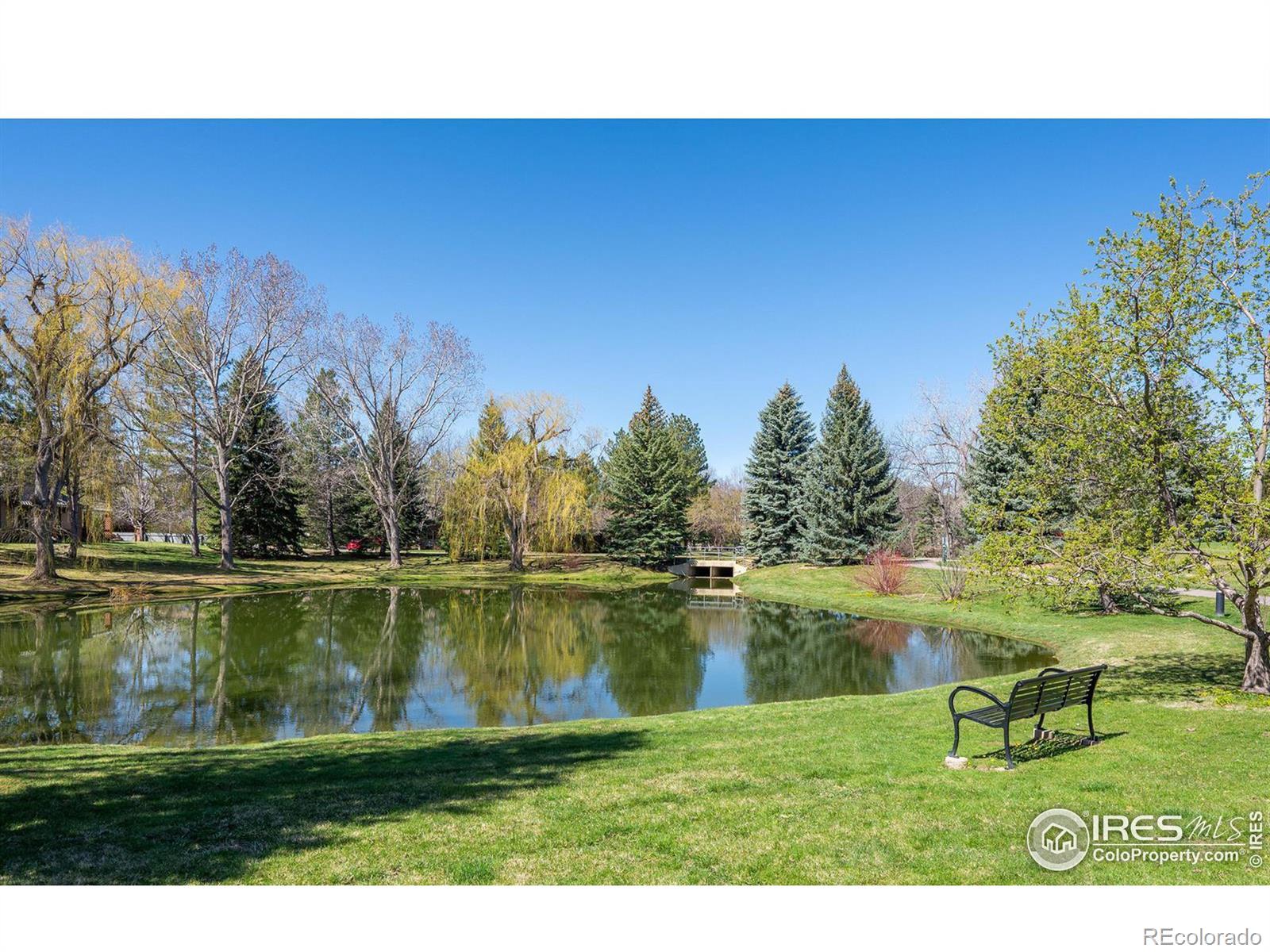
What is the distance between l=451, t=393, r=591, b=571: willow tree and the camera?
121ft

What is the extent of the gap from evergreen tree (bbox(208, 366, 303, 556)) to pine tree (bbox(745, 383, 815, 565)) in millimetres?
26016

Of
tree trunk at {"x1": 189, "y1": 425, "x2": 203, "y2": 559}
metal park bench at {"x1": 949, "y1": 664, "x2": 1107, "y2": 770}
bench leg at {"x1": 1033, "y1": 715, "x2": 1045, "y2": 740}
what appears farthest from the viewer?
tree trunk at {"x1": 189, "y1": 425, "x2": 203, "y2": 559}

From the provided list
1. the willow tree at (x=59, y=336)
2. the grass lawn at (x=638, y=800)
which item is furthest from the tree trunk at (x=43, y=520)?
the grass lawn at (x=638, y=800)

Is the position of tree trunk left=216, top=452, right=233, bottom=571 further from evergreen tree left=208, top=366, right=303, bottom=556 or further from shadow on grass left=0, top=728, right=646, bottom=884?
shadow on grass left=0, top=728, right=646, bottom=884

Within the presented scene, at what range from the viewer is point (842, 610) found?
2500 cm

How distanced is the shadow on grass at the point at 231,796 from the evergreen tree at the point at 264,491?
32369mm

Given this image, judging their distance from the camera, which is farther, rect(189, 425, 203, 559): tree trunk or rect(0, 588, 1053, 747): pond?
rect(189, 425, 203, 559): tree trunk

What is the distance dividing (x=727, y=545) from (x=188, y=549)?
1421 inches

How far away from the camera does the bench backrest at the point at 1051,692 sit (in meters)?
6.17

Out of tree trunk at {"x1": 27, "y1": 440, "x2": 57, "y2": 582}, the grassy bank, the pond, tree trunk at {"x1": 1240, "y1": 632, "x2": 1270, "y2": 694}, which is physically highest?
tree trunk at {"x1": 27, "y1": 440, "x2": 57, "y2": 582}

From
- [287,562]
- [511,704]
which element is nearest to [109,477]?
[287,562]

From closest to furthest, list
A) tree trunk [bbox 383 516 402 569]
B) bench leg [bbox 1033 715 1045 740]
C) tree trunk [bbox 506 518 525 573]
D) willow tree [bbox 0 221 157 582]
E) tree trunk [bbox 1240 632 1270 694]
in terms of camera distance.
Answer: bench leg [bbox 1033 715 1045 740]
tree trunk [bbox 1240 632 1270 694]
willow tree [bbox 0 221 157 582]
tree trunk [bbox 383 516 402 569]
tree trunk [bbox 506 518 525 573]

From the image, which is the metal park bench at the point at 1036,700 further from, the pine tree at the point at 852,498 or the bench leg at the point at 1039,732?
the pine tree at the point at 852,498

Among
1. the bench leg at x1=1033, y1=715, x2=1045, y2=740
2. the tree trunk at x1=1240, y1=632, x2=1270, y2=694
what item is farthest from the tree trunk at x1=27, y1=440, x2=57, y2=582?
the tree trunk at x1=1240, y1=632, x2=1270, y2=694
